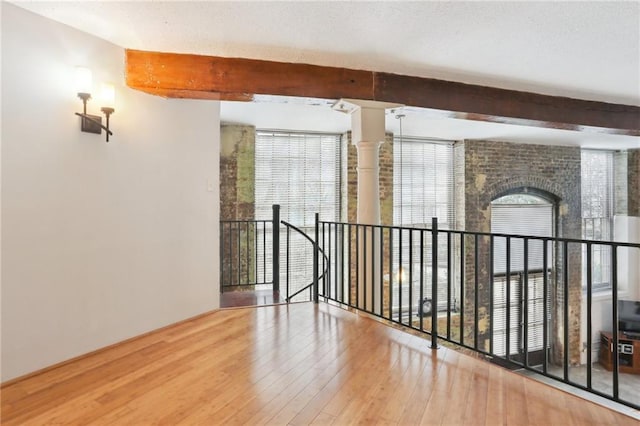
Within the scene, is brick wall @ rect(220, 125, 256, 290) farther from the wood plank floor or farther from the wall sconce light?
the wall sconce light

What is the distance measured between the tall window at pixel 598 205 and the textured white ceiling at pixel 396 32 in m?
5.05

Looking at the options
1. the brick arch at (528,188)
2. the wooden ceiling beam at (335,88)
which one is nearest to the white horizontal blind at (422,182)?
the brick arch at (528,188)

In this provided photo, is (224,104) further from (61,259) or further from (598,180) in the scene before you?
(598,180)

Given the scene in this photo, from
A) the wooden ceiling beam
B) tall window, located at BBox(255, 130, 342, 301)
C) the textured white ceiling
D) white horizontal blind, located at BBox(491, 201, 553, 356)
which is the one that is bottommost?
white horizontal blind, located at BBox(491, 201, 553, 356)

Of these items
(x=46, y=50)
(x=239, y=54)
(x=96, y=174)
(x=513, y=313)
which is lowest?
(x=513, y=313)

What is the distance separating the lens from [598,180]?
296 inches

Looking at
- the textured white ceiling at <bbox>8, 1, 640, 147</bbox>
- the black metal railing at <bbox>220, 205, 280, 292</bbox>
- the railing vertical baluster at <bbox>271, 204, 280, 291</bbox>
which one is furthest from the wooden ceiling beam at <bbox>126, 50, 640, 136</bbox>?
the black metal railing at <bbox>220, 205, 280, 292</bbox>

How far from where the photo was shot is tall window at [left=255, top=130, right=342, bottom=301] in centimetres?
542

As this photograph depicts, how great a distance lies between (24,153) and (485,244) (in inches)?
252

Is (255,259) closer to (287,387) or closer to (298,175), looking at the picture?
(298,175)

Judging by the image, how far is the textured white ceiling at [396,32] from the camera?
212cm

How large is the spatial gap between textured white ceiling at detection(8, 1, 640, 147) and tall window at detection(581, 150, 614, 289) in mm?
5054

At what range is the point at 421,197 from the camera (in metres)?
6.21

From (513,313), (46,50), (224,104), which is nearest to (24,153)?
(46,50)
